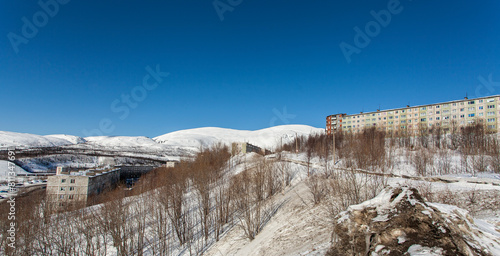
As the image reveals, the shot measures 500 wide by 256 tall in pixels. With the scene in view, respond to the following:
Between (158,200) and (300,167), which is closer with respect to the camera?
(158,200)

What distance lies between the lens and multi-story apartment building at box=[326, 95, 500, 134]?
57250 millimetres

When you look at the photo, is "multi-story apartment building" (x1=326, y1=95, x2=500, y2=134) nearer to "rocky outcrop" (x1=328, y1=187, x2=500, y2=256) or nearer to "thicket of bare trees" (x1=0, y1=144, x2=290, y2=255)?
"thicket of bare trees" (x1=0, y1=144, x2=290, y2=255)

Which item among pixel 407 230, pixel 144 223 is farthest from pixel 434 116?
pixel 407 230

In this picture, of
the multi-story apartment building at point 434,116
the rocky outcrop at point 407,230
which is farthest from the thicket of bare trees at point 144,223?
the multi-story apartment building at point 434,116

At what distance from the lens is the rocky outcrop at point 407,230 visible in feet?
15.5

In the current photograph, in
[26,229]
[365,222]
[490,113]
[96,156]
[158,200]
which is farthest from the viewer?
[96,156]

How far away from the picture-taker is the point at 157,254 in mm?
18203

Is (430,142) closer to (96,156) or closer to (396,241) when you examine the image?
(396,241)

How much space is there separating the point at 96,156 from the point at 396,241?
137529 mm

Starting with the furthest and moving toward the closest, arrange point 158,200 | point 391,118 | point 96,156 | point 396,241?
point 96,156, point 391,118, point 158,200, point 396,241

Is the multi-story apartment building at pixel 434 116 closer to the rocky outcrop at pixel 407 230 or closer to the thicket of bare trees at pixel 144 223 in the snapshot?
the thicket of bare trees at pixel 144 223

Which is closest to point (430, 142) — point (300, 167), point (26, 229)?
point (300, 167)

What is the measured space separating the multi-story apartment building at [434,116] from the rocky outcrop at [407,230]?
6066cm

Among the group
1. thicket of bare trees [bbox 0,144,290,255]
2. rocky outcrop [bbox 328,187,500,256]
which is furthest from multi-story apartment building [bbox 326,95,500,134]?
rocky outcrop [bbox 328,187,500,256]
